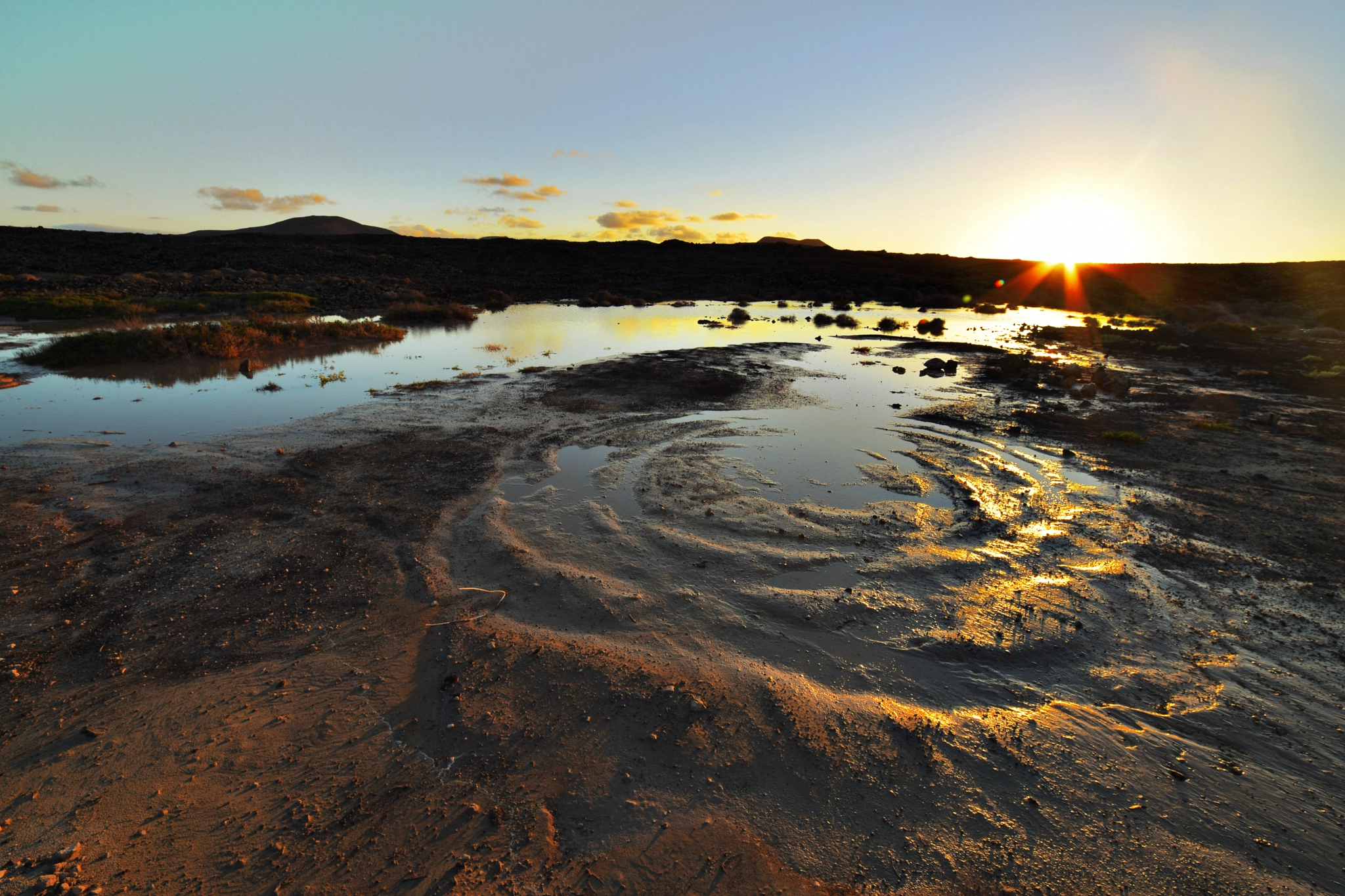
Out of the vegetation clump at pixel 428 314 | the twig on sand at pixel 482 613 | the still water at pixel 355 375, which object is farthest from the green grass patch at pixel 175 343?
the twig on sand at pixel 482 613

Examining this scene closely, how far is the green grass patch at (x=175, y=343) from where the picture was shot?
17.3 metres

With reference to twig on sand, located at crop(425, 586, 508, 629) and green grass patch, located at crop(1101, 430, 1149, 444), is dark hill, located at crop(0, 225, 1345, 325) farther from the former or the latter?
green grass patch, located at crop(1101, 430, 1149, 444)

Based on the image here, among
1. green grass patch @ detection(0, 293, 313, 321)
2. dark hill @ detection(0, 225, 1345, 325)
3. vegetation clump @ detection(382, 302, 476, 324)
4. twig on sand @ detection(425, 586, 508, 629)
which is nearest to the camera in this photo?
twig on sand @ detection(425, 586, 508, 629)

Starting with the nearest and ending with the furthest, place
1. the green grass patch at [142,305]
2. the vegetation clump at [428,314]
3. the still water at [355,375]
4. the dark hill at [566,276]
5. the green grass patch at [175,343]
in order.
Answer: the still water at [355,375]
the green grass patch at [175,343]
the green grass patch at [142,305]
the vegetation clump at [428,314]
the dark hill at [566,276]

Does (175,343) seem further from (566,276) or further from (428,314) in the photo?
(566,276)

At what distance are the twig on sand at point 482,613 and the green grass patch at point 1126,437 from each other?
14.2m

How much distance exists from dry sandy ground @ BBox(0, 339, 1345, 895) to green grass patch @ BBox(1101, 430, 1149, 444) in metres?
2.97

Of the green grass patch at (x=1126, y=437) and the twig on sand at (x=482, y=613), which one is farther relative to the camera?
the green grass patch at (x=1126, y=437)

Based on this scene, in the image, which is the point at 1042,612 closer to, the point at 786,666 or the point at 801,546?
the point at 801,546

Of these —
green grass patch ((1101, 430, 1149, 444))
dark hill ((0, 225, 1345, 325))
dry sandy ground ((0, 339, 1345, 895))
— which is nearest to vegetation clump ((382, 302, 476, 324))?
dark hill ((0, 225, 1345, 325))

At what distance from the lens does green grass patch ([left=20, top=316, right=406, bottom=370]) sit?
56.6 ft

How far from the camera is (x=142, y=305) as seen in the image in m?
26.6

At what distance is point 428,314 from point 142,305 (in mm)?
12782

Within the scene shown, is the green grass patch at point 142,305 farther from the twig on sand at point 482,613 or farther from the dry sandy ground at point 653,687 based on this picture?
the twig on sand at point 482,613
